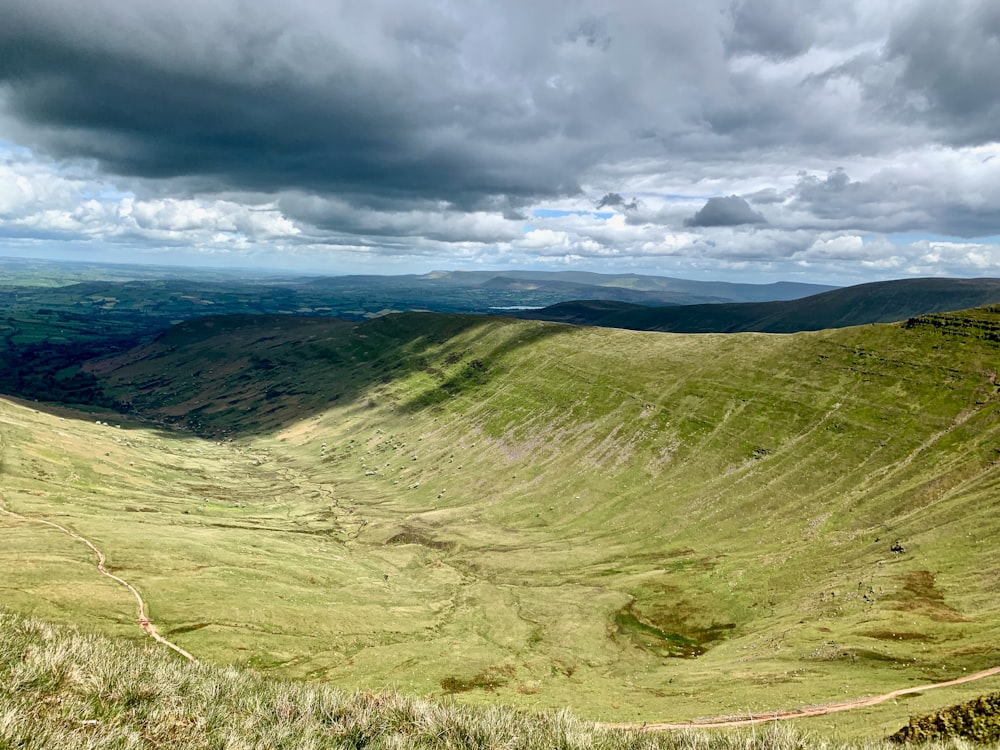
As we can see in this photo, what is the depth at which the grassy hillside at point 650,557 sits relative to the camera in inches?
2938

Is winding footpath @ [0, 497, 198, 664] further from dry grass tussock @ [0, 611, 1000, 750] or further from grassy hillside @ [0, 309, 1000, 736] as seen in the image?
dry grass tussock @ [0, 611, 1000, 750]

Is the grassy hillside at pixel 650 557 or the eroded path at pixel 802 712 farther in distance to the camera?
the grassy hillside at pixel 650 557

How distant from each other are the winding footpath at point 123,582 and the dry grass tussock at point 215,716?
35033 millimetres

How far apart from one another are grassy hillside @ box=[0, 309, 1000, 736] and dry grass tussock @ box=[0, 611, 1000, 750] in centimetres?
3418

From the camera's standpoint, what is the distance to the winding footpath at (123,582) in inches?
2940

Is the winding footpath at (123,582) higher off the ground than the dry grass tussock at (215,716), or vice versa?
the dry grass tussock at (215,716)

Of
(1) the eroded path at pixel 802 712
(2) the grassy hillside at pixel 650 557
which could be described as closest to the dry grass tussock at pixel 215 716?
(1) the eroded path at pixel 802 712

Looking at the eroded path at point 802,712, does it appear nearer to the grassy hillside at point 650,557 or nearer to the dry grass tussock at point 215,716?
the grassy hillside at point 650,557

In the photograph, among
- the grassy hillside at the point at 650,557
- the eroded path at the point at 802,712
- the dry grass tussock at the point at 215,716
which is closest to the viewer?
the dry grass tussock at the point at 215,716

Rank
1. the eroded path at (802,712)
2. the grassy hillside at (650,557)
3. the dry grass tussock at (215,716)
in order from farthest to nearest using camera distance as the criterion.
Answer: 1. the grassy hillside at (650,557)
2. the eroded path at (802,712)
3. the dry grass tussock at (215,716)

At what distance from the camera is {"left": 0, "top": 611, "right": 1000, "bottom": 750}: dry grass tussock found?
19.8m

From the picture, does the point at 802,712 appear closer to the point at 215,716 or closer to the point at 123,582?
the point at 215,716

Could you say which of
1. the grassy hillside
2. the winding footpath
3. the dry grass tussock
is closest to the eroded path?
the grassy hillside

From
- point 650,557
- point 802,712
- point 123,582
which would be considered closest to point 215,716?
point 802,712
